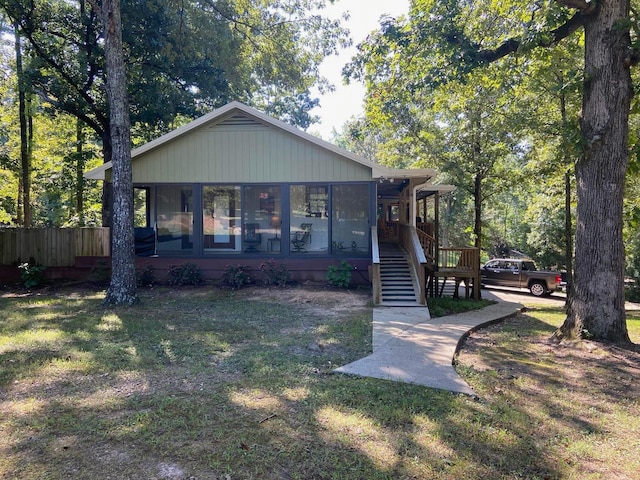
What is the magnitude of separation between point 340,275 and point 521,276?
38.9ft

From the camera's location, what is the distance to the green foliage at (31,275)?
10750 mm

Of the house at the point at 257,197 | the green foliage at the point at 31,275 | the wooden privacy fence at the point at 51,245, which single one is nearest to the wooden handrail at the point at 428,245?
the house at the point at 257,197

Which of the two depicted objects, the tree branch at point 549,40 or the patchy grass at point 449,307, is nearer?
the tree branch at point 549,40

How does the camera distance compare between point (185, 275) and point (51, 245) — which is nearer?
point (185, 275)

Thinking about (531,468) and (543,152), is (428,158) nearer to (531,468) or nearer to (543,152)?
(543,152)

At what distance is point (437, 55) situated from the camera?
8.27 meters

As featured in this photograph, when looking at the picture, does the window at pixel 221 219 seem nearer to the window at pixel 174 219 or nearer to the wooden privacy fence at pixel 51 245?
the window at pixel 174 219

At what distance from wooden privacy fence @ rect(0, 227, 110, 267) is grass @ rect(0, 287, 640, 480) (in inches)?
227

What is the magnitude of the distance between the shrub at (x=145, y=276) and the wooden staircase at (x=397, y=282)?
240 inches

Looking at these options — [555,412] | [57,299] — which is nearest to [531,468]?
[555,412]

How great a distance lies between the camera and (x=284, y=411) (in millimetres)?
3527

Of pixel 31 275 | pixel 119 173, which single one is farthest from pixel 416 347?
pixel 31 275

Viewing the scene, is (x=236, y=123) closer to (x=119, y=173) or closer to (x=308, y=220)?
(x=308, y=220)

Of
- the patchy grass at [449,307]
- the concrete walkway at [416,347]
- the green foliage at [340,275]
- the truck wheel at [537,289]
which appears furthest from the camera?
the truck wheel at [537,289]
